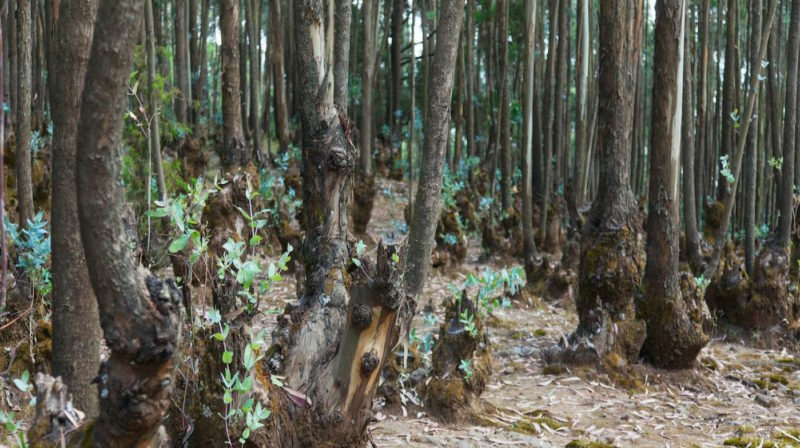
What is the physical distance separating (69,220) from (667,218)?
4362 mm

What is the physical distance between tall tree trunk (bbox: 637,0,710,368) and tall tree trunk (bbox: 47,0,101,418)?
13.9ft

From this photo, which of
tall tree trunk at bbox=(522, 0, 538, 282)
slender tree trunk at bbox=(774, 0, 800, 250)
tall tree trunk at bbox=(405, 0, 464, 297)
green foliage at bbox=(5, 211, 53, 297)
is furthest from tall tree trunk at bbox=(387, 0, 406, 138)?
green foliage at bbox=(5, 211, 53, 297)

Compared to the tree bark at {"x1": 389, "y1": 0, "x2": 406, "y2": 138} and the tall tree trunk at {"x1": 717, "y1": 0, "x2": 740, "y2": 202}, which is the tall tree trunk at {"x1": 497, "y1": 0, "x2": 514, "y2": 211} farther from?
the tree bark at {"x1": 389, "y1": 0, "x2": 406, "y2": 138}

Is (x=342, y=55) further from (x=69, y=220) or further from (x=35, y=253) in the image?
(x=69, y=220)

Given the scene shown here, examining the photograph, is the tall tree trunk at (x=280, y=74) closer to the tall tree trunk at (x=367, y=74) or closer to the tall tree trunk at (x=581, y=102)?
the tall tree trunk at (x=367, y=74)

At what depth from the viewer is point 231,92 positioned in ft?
22.0

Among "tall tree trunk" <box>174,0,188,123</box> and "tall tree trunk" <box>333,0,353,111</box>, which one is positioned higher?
"tall tree trunk" <box>174,0,188,123</box>

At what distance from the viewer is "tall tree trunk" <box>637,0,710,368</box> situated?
546 centimetres

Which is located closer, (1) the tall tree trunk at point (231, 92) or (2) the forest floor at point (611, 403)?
(2) the forest floor at point (611, 403)

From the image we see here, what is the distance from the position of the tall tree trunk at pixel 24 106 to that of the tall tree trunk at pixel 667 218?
4.26 metres

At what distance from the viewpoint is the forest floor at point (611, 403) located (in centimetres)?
400

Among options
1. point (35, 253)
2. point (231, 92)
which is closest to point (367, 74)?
point (231, 92)

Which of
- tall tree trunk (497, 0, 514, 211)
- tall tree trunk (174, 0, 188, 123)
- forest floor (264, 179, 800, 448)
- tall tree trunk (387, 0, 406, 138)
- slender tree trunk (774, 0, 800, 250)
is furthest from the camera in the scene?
tall tree trunk (387, 0, 406, 138)

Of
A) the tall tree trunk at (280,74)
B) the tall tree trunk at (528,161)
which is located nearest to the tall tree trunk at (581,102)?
the tall tree trunk at (528,161)
